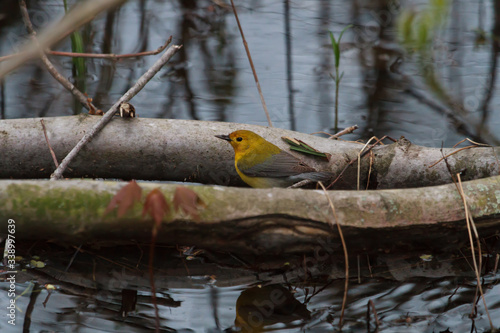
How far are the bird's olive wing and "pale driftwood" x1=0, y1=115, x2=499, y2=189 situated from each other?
0.14m

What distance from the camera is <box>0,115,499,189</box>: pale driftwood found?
371cm

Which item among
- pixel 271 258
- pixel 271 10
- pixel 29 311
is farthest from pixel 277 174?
pixel 271 10

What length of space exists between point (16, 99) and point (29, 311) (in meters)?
4.24

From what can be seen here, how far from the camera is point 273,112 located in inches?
245

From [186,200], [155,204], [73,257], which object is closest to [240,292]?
[186,200]

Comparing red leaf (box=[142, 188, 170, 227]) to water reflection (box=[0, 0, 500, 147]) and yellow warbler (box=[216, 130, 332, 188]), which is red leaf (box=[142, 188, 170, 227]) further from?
water reflection (box=[0, 0, 500, 147])

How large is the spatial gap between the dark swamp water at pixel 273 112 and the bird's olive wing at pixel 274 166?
0.78 metres

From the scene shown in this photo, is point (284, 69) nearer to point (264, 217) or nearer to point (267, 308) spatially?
point (264, 217)

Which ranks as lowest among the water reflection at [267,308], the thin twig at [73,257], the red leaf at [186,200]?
the water reflection at [267,308]

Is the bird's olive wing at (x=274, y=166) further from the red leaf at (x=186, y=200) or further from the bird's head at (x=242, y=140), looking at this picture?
the red leaf at (x=186, y=200)

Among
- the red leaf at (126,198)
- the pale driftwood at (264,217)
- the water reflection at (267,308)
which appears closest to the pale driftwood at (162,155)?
the pale driftwood at (264,217)

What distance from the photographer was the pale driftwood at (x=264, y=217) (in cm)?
275

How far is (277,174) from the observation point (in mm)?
3877

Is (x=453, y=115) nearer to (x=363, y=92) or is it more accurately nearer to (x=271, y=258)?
(x=363, y=92)
